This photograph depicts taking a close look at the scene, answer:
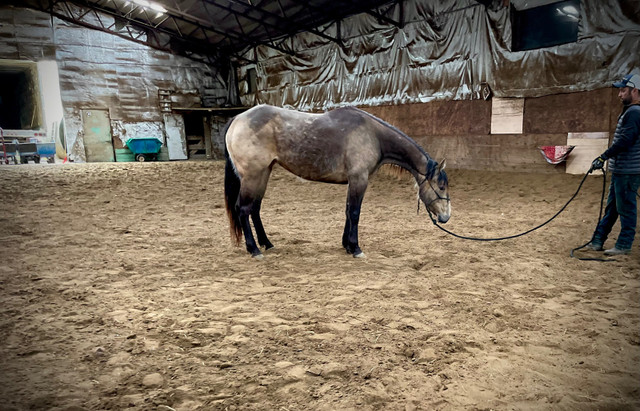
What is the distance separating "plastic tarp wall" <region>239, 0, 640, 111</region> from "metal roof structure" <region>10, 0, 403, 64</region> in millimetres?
522

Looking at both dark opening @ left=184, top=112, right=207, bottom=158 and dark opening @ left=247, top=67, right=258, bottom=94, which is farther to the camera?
dark opening @ left=184, top=112, right=207, bottom=158

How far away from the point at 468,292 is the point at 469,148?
295 inches

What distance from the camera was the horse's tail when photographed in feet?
13.7

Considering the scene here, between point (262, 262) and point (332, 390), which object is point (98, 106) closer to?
point (262, 262)

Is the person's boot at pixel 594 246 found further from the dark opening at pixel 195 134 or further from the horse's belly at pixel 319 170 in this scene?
the dark opening at pixel 195 134

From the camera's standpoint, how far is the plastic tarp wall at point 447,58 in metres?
7.22

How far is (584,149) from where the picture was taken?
25.1 ft

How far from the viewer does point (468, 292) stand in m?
3.05

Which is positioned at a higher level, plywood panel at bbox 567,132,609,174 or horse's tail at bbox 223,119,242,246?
plywood panel at bbox 567,132,609,174

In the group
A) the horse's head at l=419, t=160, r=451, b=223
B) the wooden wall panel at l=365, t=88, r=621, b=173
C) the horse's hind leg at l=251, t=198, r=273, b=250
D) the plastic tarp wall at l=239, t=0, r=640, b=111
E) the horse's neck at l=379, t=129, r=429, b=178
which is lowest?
the horse's hind leg at l=251, t=198, r=273, b=250

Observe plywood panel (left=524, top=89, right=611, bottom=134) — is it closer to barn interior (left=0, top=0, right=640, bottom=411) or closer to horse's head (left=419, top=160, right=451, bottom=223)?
barn interior (left=0, top=0, right=640, bottom=411)

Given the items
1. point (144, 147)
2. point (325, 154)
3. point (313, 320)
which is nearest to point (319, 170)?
point (325, 154)

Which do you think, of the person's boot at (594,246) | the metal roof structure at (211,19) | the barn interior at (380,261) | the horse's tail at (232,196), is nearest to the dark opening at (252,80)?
the metal roof structure at (211,19)

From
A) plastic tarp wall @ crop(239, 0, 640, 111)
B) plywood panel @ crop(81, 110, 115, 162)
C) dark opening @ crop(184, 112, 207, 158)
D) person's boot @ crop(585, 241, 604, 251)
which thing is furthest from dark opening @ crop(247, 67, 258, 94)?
person's boot @ crop(585, 241, 604, 251)
